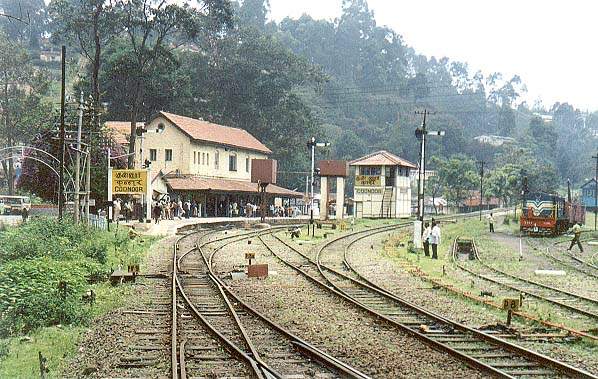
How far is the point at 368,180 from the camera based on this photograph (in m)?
70.5

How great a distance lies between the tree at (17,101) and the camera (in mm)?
65750

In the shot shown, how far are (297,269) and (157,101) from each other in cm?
5490

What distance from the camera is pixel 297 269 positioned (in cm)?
2214

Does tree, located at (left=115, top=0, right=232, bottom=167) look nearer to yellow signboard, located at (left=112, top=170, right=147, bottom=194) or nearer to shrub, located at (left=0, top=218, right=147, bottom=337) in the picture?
yellow signboard, located at (left=112, top=170, right=147, bottom=194)

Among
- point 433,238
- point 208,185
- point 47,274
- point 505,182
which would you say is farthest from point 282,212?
point 47,274

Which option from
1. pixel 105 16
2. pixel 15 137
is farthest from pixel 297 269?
pixel 15 137

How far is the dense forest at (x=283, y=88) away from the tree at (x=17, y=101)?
13cm

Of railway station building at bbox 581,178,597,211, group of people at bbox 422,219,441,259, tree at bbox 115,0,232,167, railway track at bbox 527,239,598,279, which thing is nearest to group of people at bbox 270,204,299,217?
tree at bbox 115,0,232,167

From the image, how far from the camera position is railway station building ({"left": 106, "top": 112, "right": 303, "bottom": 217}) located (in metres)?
57.8

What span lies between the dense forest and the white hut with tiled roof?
1258cm

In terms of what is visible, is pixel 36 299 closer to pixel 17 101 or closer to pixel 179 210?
pixel 179 210

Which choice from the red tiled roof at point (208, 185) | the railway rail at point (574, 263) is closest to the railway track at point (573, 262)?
the railway rail at point (574, 263)

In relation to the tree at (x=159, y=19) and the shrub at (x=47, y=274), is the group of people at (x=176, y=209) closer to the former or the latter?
the tree at (x=159, y=19)

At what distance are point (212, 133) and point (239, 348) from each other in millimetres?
55150
